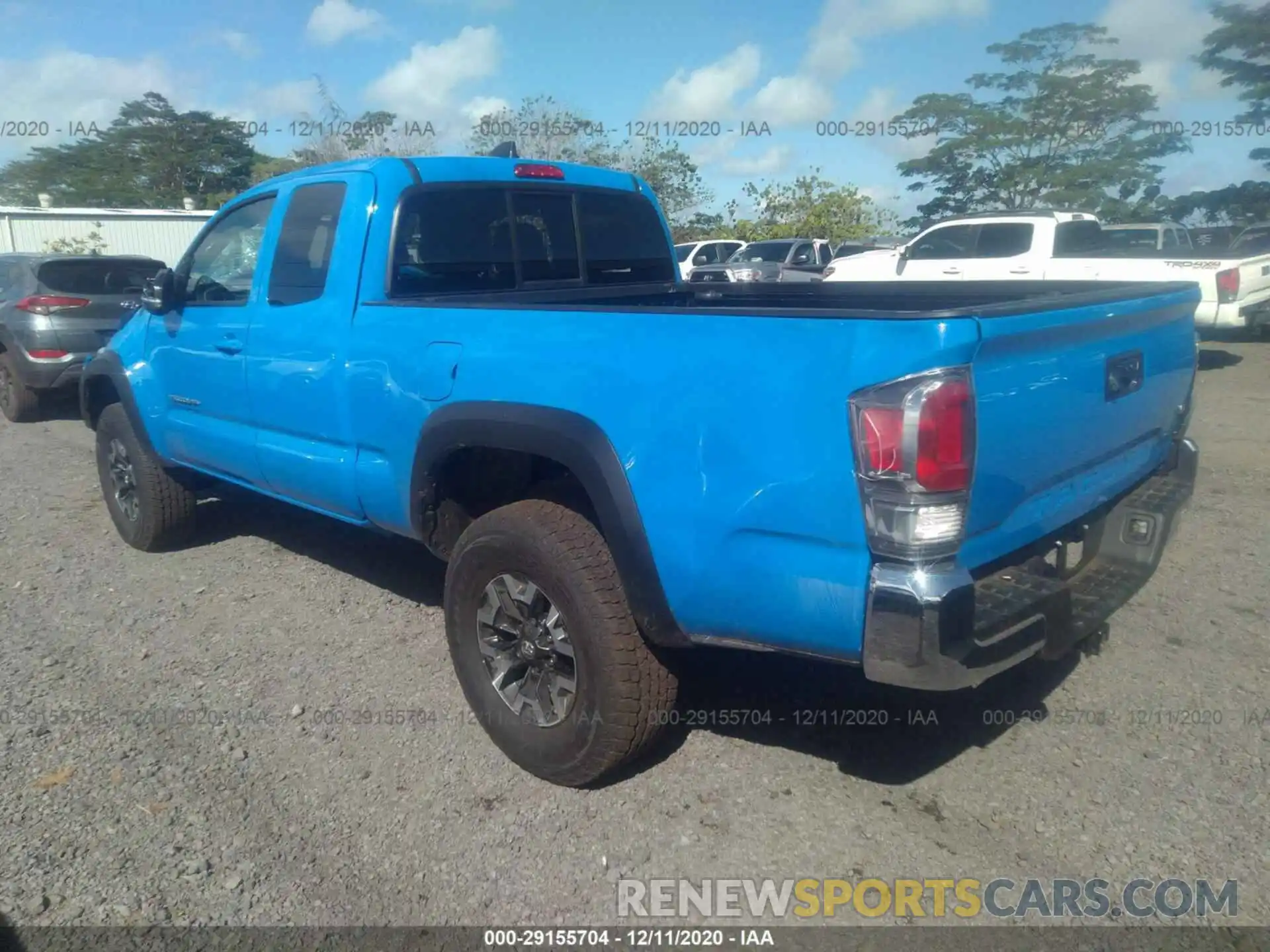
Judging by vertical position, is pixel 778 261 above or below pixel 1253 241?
below

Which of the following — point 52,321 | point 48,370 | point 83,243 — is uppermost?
point 83,243

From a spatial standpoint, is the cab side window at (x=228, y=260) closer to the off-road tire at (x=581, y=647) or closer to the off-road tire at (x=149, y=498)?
the off-road tire at (x=149, y=498)

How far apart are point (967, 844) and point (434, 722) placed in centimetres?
187

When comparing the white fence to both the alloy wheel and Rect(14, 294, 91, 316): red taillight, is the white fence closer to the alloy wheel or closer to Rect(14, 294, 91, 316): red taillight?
Rect(14, 294, 91, 316): red taillight

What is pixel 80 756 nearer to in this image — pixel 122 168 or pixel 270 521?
pixel 270 521

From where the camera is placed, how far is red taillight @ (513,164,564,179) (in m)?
4.26

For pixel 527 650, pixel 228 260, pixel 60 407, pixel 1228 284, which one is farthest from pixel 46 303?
pixel 1228 284

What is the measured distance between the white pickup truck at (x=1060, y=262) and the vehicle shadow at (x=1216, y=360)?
0.60m

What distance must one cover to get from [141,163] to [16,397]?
38.5 metres

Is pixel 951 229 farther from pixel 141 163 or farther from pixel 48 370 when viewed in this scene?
pixel 141 163

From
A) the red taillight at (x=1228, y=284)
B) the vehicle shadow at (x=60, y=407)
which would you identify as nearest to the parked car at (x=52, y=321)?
the vehicle shadow at (x=60, y=407)

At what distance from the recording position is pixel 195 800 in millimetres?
3150

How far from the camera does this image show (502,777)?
10.7 ft

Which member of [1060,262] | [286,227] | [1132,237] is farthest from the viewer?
[1132,237]
